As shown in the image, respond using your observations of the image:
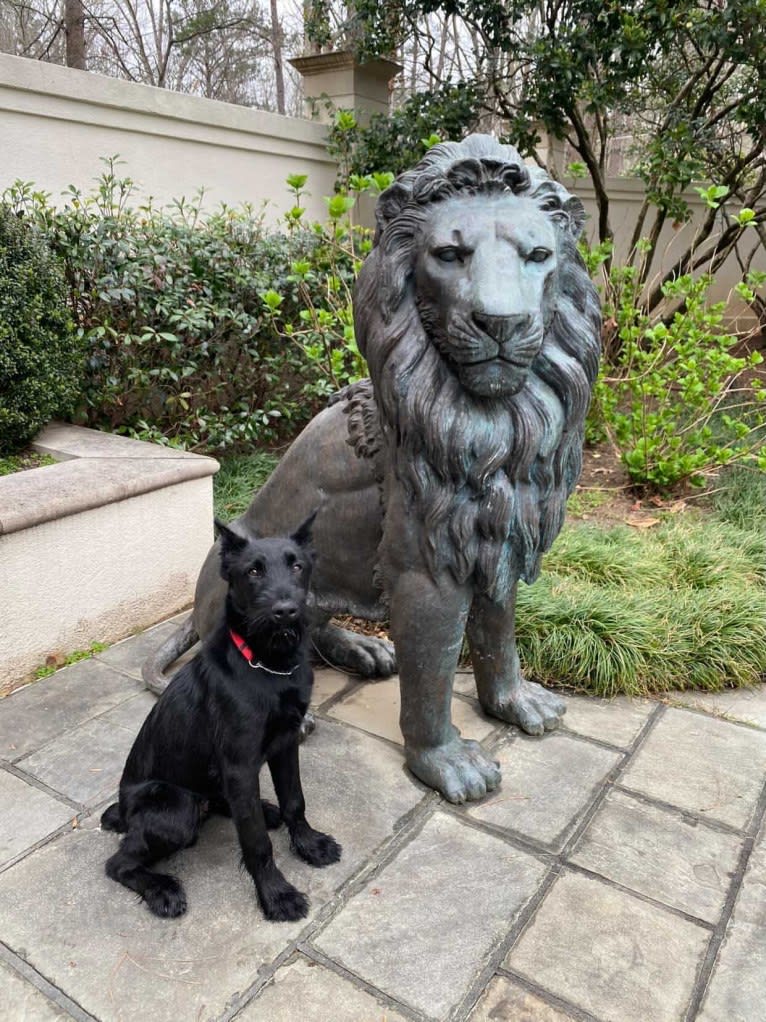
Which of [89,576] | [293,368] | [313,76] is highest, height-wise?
[313,76]

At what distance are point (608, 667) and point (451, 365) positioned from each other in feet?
5.51

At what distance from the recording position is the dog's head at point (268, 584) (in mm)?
1731

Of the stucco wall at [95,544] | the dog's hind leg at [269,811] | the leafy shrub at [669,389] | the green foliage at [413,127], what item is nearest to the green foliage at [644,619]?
the leafy shrub at [669,389]

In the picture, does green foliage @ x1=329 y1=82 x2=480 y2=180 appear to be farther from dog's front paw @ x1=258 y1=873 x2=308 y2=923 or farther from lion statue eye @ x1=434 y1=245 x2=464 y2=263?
dog's front paw @ x1=258 y1=873 x2=308 y2=923

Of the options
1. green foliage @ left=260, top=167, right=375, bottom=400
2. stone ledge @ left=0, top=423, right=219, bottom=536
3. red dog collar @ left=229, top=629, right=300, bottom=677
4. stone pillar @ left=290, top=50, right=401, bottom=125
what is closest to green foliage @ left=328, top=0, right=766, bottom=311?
stone pillar @ left=290, top=50, right=401, bottom=125

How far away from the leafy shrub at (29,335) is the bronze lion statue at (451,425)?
78.9 inches

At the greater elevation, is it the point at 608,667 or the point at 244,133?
the point at 244,133

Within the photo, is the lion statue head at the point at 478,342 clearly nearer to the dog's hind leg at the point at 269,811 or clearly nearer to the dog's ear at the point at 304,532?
the dog's ear at the point at 304,532

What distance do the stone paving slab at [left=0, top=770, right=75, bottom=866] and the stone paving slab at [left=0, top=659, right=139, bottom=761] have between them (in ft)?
0.72

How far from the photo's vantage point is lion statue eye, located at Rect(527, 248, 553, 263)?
1.81 metres

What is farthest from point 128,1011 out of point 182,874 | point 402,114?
point 402,114

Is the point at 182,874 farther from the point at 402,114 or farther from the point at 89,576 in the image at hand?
the point at 402,114

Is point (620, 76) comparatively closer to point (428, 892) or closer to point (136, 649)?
point (136, 649)

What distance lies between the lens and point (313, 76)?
898 cm
